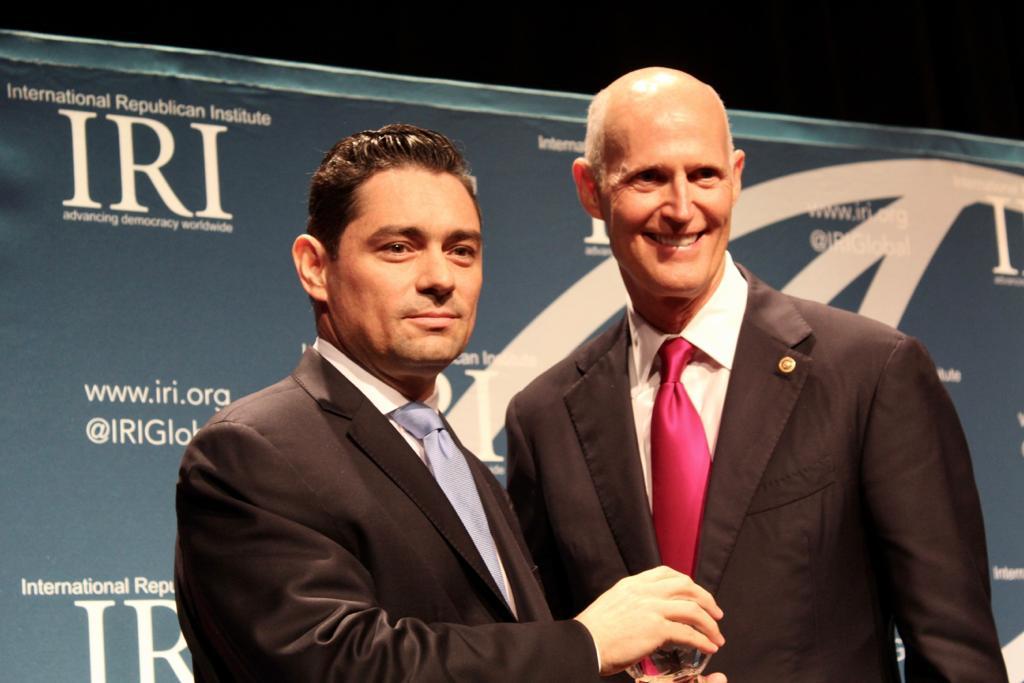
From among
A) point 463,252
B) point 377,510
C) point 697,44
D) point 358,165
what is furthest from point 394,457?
point 697,44

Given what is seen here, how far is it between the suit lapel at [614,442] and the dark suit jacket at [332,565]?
1.39ft

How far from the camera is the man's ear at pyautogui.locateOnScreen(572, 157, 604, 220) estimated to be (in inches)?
114

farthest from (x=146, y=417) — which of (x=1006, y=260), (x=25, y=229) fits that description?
(x=1006, y=260)

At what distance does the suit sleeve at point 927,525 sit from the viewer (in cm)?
248

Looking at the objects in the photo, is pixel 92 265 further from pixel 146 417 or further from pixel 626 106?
pixel 626 106

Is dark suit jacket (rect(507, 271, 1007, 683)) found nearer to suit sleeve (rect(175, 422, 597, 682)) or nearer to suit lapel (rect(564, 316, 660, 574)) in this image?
suit lapel (rect(564, 316, 660, 574))

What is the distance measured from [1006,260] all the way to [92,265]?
2779 mm

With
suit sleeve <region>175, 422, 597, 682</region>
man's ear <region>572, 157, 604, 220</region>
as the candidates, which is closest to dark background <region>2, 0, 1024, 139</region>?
man's ear <region>572, 157, 604, 220</region>

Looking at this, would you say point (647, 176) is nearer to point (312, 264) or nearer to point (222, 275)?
point (312, 264)

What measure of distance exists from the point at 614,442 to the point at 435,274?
64cm

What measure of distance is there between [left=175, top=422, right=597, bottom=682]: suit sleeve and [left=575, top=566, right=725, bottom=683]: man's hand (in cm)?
3

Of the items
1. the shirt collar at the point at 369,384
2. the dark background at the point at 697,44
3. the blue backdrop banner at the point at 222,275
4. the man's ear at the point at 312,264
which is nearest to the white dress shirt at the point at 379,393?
the shirt collar at the point at 369,384

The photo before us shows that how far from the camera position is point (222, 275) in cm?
375

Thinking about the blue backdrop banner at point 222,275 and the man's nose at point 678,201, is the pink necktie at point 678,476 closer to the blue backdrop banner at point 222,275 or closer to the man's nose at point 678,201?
the man's nose at point 678,201
